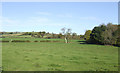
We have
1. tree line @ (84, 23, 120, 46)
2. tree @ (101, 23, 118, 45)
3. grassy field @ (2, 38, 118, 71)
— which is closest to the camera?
grassy field @ (2, 38, 118, 71)

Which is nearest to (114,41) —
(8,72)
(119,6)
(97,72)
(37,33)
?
(119,6)

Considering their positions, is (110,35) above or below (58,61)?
above

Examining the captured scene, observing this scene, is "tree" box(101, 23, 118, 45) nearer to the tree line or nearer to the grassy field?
the tree line

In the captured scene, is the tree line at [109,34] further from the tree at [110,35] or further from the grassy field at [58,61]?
the grassy field at [58,61]

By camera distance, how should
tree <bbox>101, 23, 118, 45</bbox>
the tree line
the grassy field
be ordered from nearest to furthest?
the grassy field
the tree line
tree <bbox>101, 23, 118, 45</bbox>

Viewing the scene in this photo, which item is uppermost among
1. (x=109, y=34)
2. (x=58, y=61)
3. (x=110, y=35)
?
(x=109, y=34)

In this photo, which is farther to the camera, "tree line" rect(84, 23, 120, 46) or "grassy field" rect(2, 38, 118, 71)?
"tree line" rect(84, 23, 120, 46)

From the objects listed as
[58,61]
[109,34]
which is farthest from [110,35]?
[58,61]

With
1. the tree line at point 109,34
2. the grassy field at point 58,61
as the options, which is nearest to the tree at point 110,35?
Answer: the tree line at point 109,34

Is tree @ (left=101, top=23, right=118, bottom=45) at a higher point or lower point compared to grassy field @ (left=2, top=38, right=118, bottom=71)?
higher

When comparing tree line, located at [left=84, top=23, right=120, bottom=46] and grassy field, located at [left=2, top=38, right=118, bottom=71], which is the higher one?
tree line, located at [left=84, top=23, right=120, bottom=46]

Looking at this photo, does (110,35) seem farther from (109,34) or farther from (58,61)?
(58,61)

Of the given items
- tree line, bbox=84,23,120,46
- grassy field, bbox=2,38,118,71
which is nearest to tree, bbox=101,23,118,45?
tree line, bbox=84,23,120,46

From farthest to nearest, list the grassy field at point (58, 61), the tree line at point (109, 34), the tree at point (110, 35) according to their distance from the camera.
A: the tree at point (110, 35)
the tree line at point (109, 34)
the grassy field at point (58, 61)
